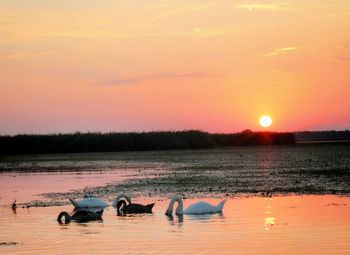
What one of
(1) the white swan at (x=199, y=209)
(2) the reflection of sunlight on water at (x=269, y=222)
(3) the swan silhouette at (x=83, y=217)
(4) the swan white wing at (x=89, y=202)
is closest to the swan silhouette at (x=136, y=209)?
(1) the white swan at (x=199, y=209)

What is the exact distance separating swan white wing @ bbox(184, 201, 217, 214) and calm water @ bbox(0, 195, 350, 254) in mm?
462

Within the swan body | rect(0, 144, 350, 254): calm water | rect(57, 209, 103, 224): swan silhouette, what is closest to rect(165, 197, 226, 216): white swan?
rect(0, 144, 350, 254): calm water

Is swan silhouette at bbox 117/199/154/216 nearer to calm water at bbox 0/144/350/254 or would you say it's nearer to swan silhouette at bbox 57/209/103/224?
calm water at bbox 0/144/350/254

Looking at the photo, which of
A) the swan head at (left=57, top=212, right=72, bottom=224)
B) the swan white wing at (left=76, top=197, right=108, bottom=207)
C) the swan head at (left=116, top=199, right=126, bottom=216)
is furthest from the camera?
the swan white wing at (left=76, top=197, right=108, bottom=207)

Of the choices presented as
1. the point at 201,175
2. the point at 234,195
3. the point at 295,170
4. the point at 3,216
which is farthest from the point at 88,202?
the point at 295,170

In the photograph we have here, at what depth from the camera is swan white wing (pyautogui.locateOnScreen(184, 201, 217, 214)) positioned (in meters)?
20.2

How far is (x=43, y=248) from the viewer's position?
14.9m

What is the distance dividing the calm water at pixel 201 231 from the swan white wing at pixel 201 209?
0.46 metres

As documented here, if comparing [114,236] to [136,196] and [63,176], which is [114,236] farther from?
[63,176]

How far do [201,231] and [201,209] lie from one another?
3.49m

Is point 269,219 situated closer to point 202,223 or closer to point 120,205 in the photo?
point 202,223

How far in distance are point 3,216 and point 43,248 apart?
21.0ft

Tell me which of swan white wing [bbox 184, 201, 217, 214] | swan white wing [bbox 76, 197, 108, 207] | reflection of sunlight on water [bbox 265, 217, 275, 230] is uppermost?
swan white wing [bbox 76, 197, 108, 207]

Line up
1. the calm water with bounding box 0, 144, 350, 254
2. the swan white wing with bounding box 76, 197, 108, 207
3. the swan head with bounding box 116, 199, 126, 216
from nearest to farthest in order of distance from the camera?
the calm water with bounding box 0, 144, 350, 254, the swan head with bounding box 116, 199, 126, 216, the swan white wing with bounding box 76, 197, 108, 207
